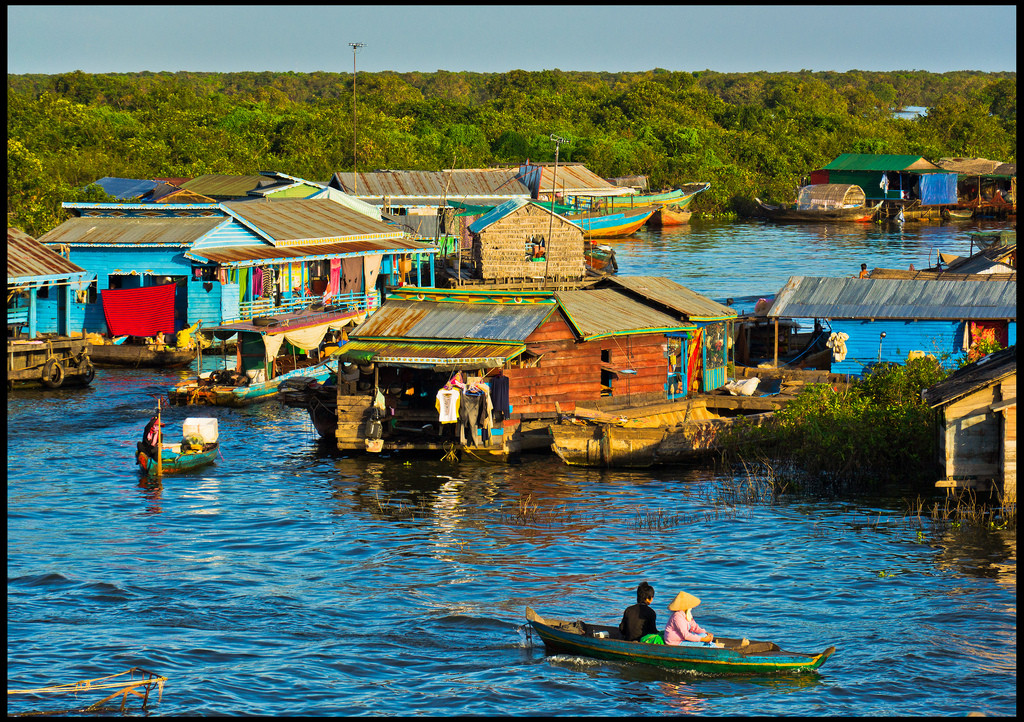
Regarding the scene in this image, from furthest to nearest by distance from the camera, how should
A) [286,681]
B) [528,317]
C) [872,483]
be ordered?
[528,317] → [872,483] → [286,681]

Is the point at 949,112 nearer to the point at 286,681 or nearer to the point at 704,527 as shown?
the point at 704,527

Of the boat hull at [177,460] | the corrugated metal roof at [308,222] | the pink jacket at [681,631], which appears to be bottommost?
the pink jacket at [681,631]

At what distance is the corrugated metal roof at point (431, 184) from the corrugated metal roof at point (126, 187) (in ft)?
30.6

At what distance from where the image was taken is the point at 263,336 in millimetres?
35688

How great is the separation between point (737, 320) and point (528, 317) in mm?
8214

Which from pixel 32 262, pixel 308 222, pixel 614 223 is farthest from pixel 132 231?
pixel 614 223

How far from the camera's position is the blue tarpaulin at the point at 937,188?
86.1 m

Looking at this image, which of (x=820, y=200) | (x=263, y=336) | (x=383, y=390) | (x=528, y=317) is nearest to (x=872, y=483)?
(x=528, y=317)

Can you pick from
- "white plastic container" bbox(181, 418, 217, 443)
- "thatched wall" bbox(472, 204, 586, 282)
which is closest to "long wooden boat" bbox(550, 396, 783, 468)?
"white plastic container" bbox(181, 418, 217, 443)

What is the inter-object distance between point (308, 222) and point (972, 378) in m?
28.9

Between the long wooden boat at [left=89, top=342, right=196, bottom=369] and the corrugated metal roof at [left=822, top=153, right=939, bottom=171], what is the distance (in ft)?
194

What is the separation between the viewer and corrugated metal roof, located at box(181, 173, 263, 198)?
2377 inches

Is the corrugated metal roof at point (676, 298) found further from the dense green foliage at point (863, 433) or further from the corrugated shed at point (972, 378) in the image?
the corrugated shed at point (972, 378)

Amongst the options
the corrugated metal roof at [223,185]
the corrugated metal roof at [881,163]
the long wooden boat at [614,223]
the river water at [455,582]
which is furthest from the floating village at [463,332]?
the corrugated metal roof at [881,163]
